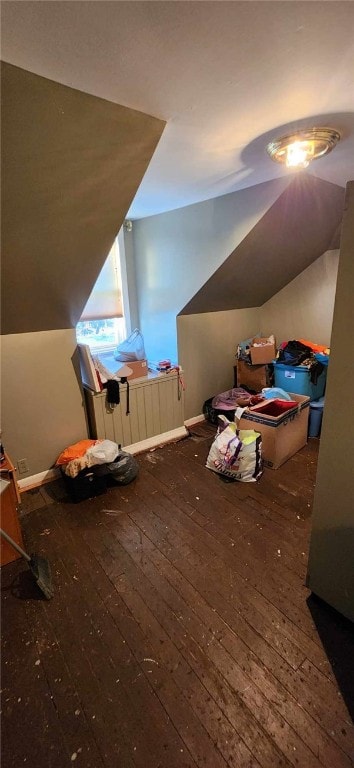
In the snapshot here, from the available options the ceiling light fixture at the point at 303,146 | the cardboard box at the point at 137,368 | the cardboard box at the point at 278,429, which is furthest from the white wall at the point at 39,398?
the ceiling light fixture at the point at 303,146

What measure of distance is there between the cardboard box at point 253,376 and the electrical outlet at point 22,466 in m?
2.56

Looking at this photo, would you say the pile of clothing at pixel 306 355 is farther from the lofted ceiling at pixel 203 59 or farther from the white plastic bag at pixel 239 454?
the lofted ceiling at pixel 203 59

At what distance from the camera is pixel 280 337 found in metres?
4.18

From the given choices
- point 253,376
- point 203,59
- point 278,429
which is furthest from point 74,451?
point 203,59

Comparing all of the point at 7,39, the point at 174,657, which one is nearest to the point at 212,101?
the point at 7,39

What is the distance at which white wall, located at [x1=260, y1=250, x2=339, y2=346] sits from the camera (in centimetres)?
367

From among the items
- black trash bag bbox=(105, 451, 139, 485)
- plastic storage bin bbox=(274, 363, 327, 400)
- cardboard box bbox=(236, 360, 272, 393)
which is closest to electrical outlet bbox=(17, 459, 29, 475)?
black trash bag bbox=(105, 451, 139, 485)

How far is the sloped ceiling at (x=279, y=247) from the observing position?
2570 mm

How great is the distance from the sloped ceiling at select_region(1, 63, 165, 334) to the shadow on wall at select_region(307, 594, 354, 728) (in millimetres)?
2336

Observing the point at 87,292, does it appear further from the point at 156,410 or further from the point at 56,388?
the point at 156,410

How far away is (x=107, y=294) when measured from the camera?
3.69 m

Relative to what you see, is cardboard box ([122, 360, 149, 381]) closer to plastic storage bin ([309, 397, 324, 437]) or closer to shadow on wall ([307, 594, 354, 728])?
plastic storage bin ([309, 397, 324, 437])

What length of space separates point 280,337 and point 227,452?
83.0 inches

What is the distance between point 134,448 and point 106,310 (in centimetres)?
159
